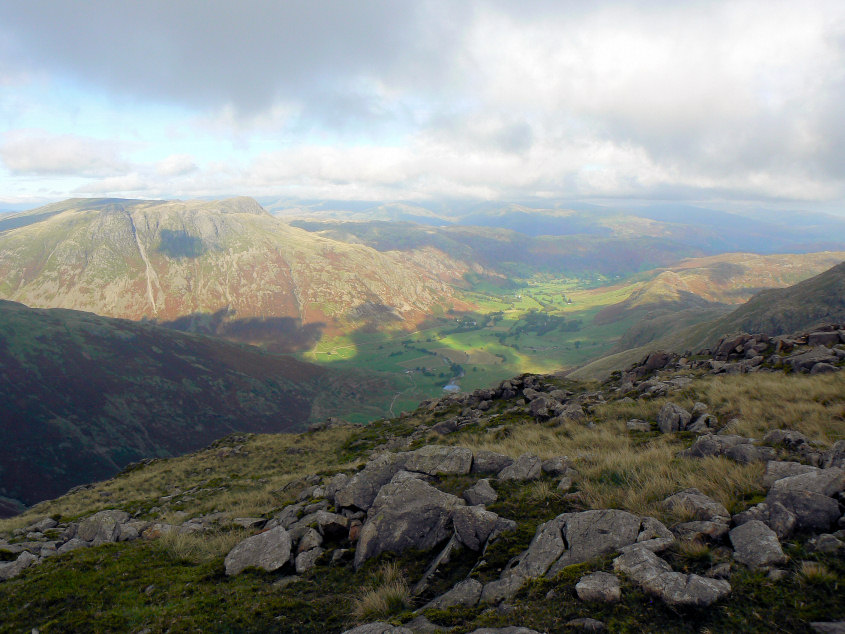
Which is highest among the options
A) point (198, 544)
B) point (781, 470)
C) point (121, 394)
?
point (781, 470)

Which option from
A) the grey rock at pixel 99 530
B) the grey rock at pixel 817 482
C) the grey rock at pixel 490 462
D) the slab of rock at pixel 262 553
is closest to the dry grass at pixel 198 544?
the slab of rock at pixel 262 553

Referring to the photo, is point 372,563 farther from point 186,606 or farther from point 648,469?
point 648,469

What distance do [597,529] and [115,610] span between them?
36.5 feet

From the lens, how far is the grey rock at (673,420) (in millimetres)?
14242

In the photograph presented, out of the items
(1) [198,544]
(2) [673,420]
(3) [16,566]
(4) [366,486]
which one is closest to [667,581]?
(4) [366,486]

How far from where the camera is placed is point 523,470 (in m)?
11.5

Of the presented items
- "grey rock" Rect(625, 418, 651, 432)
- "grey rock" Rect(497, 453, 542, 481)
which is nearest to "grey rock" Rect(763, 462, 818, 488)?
"grey rock" Rect(497, 453, 542, 481)

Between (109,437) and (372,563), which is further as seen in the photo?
(109,437)

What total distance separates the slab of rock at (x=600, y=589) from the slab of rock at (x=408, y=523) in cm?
410

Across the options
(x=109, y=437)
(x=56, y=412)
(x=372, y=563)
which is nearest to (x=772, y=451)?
(x=372, y=563)

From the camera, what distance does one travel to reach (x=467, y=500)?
34.6 feet

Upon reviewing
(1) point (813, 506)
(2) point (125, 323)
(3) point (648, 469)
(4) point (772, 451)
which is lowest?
(2) point (125, 323)

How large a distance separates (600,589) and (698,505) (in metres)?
3.17

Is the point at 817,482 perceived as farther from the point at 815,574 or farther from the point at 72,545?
the point at 72,545
